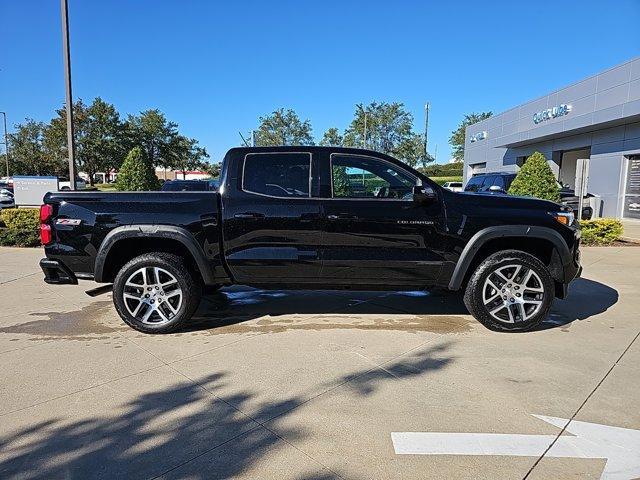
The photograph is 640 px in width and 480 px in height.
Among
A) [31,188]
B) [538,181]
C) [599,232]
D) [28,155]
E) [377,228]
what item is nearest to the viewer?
[377,228]

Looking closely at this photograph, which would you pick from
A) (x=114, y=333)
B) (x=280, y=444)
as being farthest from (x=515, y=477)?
(x=114, y=333)

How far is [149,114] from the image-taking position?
49.5 m

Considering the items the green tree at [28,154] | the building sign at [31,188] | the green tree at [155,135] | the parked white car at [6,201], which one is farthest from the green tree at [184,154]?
the building sign at [31,188]

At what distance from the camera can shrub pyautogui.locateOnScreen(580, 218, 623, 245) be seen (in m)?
11.1

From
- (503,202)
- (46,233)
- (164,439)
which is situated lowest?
(164,439)

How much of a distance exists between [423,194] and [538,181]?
8.47 meters

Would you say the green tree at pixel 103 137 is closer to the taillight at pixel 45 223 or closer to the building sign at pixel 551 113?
the building sign at pixel 551 113

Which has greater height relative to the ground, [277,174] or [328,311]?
[277,174]

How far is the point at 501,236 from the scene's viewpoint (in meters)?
4.48

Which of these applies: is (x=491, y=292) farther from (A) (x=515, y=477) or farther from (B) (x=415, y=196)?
(A) (x=515, y=477)

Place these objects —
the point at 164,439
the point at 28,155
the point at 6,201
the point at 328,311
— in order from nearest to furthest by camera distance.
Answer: the point at 164,439 < the point at 328,311 < the point at 6,201 < the point at 28,155

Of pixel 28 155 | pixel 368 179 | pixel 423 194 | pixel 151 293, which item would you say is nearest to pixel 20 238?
pixel 151 293

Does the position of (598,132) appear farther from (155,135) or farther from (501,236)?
(155,135)

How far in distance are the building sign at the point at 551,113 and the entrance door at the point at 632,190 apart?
5223 millimetres
